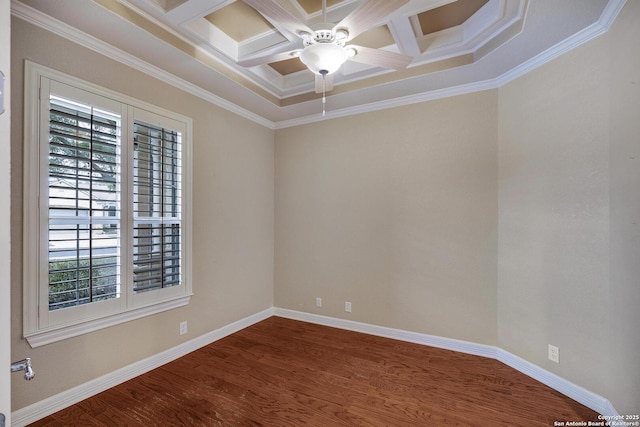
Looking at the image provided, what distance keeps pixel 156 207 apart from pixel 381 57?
228 cm

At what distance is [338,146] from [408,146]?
890 millimetres

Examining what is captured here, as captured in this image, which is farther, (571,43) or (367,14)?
(571,43)

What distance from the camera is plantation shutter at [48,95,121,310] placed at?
2.05 metres

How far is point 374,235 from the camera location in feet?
11.6

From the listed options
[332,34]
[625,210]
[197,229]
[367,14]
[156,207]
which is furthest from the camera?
[197,229]

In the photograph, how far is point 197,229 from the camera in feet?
10.2

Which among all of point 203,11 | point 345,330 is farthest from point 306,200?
point 203,11

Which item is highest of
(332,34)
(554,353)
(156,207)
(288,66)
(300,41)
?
(288,66)

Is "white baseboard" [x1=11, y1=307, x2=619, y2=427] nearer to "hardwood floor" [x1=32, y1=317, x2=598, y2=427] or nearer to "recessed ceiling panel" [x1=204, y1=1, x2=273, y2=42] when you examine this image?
"hardwood floor" [x1=32, y1=317, x2=598, y2=427]

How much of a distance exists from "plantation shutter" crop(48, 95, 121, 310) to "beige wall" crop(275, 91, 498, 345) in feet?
7.11

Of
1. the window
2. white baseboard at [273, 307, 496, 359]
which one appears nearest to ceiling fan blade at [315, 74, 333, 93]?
the window

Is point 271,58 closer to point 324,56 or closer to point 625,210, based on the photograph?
point 324,56

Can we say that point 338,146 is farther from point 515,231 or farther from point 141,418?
point 141,418

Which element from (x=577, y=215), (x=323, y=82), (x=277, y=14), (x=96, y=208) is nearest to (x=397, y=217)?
(x=577, y=215)
